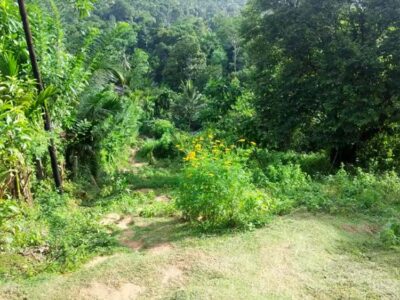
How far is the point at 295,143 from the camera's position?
11867 mm

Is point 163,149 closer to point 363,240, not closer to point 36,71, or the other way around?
point 36,71

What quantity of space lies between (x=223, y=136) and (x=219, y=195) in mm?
9398

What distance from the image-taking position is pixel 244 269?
430 cm

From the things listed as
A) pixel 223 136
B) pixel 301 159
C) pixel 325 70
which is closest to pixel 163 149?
pixel 223 136

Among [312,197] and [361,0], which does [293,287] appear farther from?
[361,0]

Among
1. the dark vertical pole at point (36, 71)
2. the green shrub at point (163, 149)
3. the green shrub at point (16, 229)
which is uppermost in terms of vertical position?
the dark vertical pole at point (36, 71)

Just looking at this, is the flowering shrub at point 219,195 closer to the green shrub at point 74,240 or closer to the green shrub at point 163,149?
the green shrub at point 74,240

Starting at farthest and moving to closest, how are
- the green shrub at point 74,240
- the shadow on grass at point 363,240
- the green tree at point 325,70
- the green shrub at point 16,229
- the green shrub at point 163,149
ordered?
1. the green shrub at point 163,149
2. the green tree at point 325,70
3. the green shrub at point 74,240
4. the shadow on grass at point 363,240
5. the green shrub at point 16,229

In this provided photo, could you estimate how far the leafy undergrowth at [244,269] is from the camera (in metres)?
3.88

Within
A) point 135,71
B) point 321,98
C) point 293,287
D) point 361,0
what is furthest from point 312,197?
point 135,71

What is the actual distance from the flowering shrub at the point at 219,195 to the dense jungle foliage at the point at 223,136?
19mm

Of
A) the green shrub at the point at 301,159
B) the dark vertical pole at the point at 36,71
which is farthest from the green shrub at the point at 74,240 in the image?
the green shrub at the point at 301,159

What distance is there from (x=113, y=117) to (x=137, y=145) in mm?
8923

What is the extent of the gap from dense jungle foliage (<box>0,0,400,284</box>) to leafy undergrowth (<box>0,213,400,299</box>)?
33 cm
